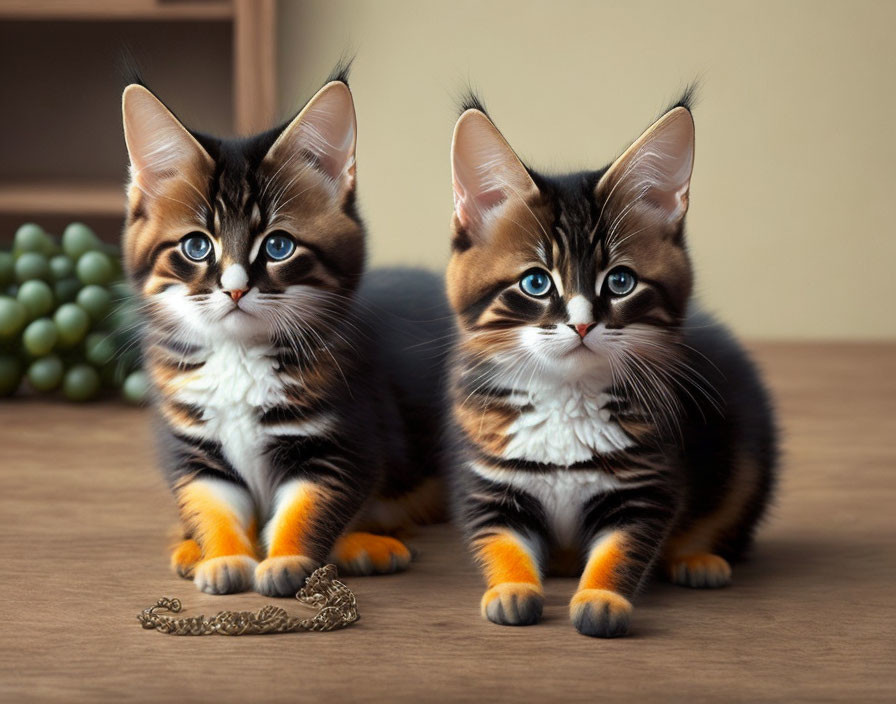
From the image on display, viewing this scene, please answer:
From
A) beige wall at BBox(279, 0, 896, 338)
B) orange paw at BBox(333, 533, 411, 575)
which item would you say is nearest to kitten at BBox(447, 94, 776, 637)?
orange paw at BBox(333, 533, 411, 575)

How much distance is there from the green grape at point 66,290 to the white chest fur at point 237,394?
3.18ft

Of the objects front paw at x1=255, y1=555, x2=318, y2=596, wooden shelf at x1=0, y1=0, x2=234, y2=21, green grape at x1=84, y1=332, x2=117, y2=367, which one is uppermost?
wooden shelf at x1=0, y1=0, x2=234, y2=21

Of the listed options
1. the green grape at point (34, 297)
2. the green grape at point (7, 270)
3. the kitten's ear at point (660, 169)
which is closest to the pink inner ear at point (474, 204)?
the kitten's ear at point (660, 169)

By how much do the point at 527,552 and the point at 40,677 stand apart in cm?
46

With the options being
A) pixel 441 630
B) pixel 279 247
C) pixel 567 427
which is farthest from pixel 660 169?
pixel 441 630

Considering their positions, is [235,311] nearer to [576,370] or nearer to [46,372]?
[576,370]

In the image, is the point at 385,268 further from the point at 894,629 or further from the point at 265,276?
the point at 894,629

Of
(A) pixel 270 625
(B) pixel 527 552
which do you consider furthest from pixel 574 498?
(A) pixel 270 625

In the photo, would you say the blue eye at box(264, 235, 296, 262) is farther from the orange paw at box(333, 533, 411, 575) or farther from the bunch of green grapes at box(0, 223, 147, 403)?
the bunch of green grapes at box(0, 223, 147, 403)

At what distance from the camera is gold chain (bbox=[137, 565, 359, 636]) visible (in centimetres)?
103

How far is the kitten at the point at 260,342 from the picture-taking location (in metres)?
1.12

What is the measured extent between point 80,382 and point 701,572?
4.23 ft

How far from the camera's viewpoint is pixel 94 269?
2020 millimetres

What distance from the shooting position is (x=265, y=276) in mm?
1108
